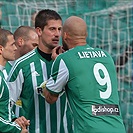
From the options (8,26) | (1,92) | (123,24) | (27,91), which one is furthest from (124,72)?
(1,92)

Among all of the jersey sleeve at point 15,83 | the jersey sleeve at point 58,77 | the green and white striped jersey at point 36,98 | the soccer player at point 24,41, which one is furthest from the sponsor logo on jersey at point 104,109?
the soccer player at point 24,41

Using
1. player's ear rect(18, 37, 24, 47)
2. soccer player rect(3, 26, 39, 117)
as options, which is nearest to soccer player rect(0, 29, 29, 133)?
soccer player rect(3, 26, 39, 117)

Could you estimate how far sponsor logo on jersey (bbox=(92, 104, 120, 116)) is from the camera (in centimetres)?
469

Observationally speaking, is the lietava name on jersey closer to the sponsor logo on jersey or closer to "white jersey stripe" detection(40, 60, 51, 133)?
the sponsor logo on jersey

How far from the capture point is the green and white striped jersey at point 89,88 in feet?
15.4

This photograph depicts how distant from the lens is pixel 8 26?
987 centimetres

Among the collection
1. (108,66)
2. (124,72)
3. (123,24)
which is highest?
(108,66)

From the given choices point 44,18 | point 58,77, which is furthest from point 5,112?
point 44,18

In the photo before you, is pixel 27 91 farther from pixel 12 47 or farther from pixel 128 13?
pixel 128 13

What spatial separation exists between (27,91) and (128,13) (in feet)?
20.2

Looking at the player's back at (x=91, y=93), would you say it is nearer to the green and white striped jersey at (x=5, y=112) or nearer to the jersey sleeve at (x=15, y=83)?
the green and white striped jersey at (x=5, y=112)

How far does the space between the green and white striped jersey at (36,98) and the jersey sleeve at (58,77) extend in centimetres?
63

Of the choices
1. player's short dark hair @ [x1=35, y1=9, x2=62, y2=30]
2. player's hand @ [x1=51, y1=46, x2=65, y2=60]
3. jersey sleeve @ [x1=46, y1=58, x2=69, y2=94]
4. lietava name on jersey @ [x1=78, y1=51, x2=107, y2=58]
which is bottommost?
jersey sleeve @ [x1=46, y1=58, x2=69, y2=94]

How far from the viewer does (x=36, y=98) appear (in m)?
5.50
